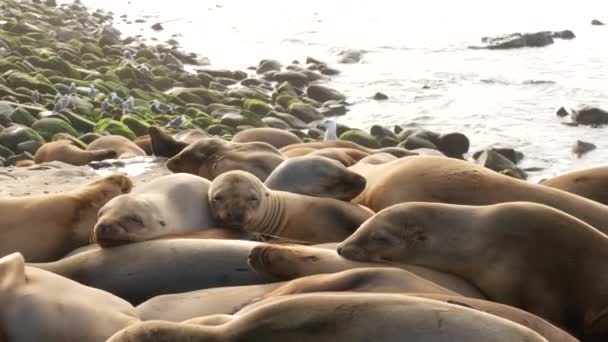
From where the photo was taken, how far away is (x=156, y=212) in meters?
5.04

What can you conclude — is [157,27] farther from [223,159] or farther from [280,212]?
[280,212]

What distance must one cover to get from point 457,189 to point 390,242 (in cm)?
93

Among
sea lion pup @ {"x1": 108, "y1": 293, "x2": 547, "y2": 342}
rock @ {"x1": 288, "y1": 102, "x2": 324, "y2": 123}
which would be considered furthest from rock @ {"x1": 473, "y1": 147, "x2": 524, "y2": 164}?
sea lion pup @ {"x1": 108, "y1": 293, "x2": 547, "y2": 342}

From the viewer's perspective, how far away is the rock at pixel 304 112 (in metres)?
16.2

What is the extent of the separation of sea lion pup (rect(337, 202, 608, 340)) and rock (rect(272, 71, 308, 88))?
610 inches

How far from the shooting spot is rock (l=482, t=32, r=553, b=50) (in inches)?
992

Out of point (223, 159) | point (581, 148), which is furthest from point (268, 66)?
point (223, 159)

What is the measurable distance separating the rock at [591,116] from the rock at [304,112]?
182 inches

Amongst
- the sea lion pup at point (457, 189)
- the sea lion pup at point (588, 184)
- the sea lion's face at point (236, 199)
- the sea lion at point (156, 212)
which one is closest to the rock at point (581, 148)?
the sea lion pup at point (588, 184)

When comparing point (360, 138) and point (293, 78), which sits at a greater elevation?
point (360, 138)

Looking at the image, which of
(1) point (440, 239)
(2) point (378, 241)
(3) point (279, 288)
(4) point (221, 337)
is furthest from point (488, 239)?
(4) point (221, 337)

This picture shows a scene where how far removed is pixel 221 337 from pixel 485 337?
82 cm

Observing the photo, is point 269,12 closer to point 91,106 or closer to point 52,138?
point 91,106

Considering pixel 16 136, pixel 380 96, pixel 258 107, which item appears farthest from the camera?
pixel 380 96
